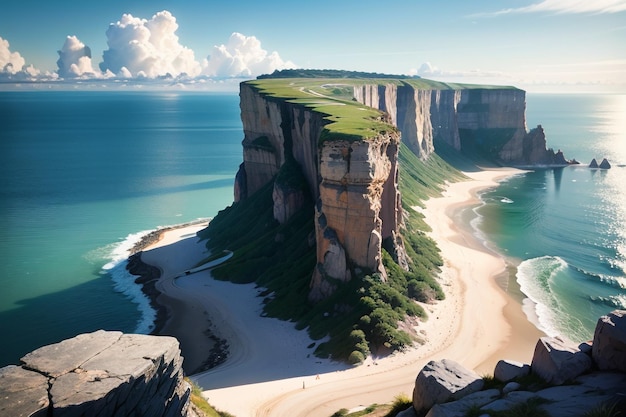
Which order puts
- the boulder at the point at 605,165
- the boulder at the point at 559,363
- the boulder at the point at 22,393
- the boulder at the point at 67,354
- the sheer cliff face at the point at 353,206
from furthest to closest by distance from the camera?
the boulder at the point at 605,165
the sheer cliff face at the point at 353,206
the boulder at the point at 559,363
the boulder at the point at 67,354
the boulder at the point at 22,393

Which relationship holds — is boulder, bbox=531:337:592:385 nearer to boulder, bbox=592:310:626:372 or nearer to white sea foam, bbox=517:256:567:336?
boulder, bbox=592:310:626:372

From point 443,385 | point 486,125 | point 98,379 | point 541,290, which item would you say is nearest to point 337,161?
point 443,385

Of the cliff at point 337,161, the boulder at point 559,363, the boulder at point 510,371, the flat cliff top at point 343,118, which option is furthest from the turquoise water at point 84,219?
the boulder at point 559,363

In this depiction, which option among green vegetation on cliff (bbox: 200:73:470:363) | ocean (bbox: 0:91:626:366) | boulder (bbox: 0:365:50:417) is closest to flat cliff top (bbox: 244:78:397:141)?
green vegetation on cliff (bbox: 200:73:470:363)

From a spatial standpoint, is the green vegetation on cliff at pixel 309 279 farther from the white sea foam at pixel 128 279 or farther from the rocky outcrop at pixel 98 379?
the rocky outcrop at pixel 98 379

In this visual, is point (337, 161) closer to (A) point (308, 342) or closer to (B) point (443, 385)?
(A) point (308, 342)

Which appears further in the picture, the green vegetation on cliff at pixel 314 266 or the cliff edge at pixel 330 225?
the cliff edge at pixel 330 225

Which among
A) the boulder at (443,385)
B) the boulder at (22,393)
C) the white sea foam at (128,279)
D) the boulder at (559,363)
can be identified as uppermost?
the boulder at (22,393)
